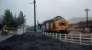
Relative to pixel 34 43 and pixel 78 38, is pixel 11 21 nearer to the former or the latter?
pixel 34 43

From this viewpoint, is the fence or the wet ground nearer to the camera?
the fence

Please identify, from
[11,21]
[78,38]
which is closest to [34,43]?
[11,21]

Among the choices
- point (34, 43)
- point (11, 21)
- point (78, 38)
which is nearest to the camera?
point (78, 38)

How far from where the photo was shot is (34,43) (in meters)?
2.29

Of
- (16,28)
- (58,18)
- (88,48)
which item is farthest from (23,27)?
(88,48)

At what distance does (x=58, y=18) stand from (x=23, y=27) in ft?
1.37

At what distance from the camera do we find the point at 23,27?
2.16 meters

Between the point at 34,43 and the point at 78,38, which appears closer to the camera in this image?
the point at 78,38

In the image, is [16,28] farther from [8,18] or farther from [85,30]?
[85,30]

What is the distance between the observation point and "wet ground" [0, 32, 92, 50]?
2.18 metres

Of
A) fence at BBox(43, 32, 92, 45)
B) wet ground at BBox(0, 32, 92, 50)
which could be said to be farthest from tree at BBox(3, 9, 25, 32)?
fence at BBox(43, 32, 92, 45)

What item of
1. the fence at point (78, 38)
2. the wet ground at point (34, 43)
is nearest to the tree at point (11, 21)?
the wet ground at point (34, 43)

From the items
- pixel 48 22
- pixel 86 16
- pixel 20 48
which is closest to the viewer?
pixel 86 16

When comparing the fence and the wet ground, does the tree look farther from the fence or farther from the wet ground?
the fence
